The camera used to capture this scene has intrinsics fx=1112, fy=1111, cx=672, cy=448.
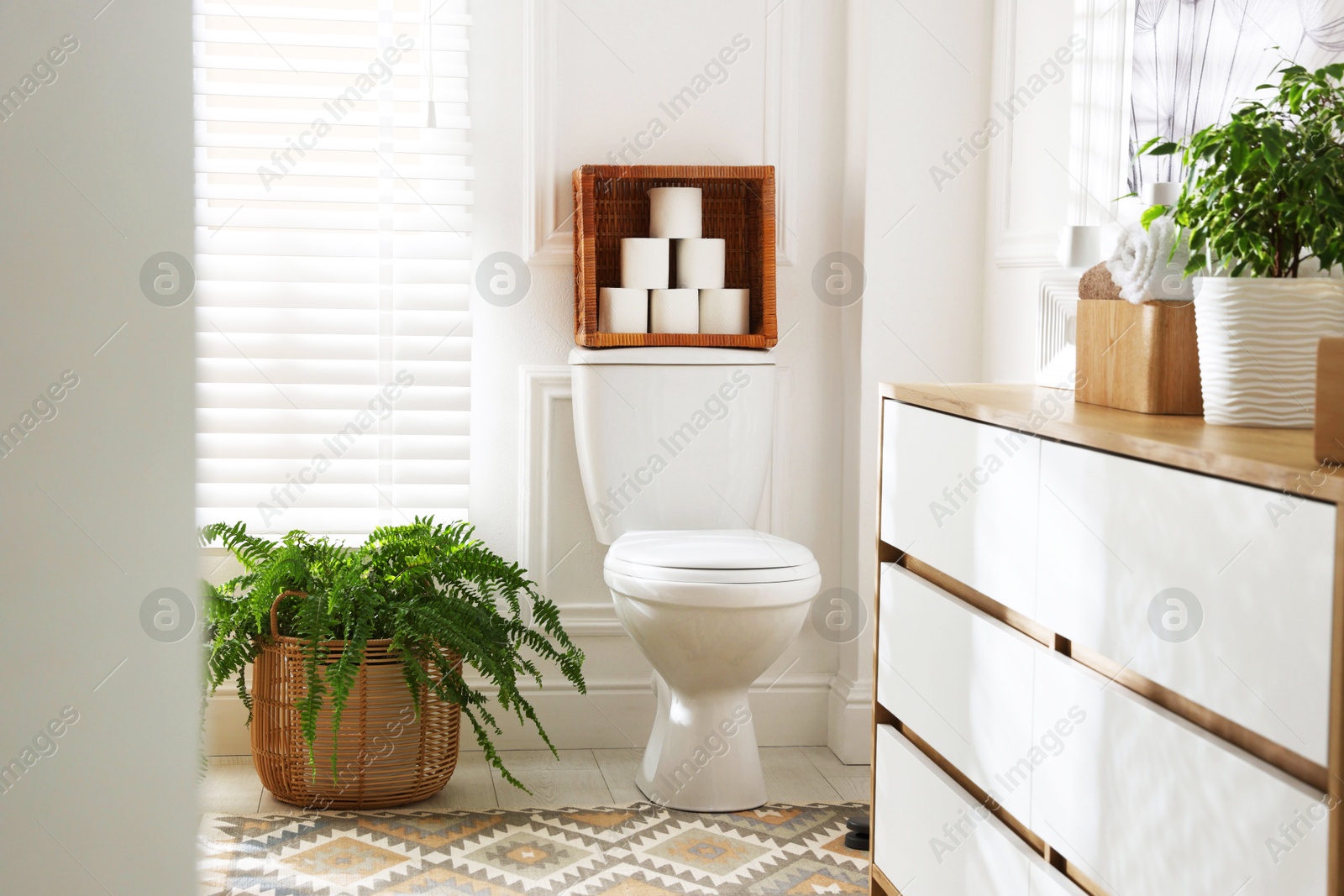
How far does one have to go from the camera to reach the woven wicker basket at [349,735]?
224 cm

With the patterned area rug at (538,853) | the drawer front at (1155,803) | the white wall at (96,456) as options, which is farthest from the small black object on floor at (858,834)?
the white wall at (96,456)

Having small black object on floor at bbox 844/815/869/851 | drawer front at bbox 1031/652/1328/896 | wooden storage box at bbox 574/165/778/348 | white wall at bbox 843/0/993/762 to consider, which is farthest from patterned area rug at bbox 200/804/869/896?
wooden storage box at bbox 574/165/778/348

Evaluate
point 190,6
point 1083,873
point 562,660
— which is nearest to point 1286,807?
point 1083,873

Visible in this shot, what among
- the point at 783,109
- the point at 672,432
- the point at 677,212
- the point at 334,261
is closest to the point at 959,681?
the point at 672,432

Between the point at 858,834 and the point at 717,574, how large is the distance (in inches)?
23.1

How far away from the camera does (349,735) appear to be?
88.4 inches

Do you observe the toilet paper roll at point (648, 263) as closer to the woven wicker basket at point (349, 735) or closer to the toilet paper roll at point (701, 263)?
the toilet paper roll at point (701, 263)

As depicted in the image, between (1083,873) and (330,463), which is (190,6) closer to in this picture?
(1083,873)

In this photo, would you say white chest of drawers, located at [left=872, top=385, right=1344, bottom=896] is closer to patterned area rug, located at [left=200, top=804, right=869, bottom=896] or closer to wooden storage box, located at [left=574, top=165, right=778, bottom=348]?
patterned area rug, located at [left=200, top=804, right=869, bottom=896]

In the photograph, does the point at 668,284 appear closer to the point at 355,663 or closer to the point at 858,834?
the point at 355,663

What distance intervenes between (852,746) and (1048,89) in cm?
155

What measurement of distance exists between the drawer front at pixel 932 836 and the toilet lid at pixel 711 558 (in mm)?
534

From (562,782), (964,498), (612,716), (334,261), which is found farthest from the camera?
(612,716)

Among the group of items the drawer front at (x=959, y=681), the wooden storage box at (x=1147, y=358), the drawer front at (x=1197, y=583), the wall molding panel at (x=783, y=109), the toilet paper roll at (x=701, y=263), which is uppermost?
the wall molding panel at (x=783, y=109)
